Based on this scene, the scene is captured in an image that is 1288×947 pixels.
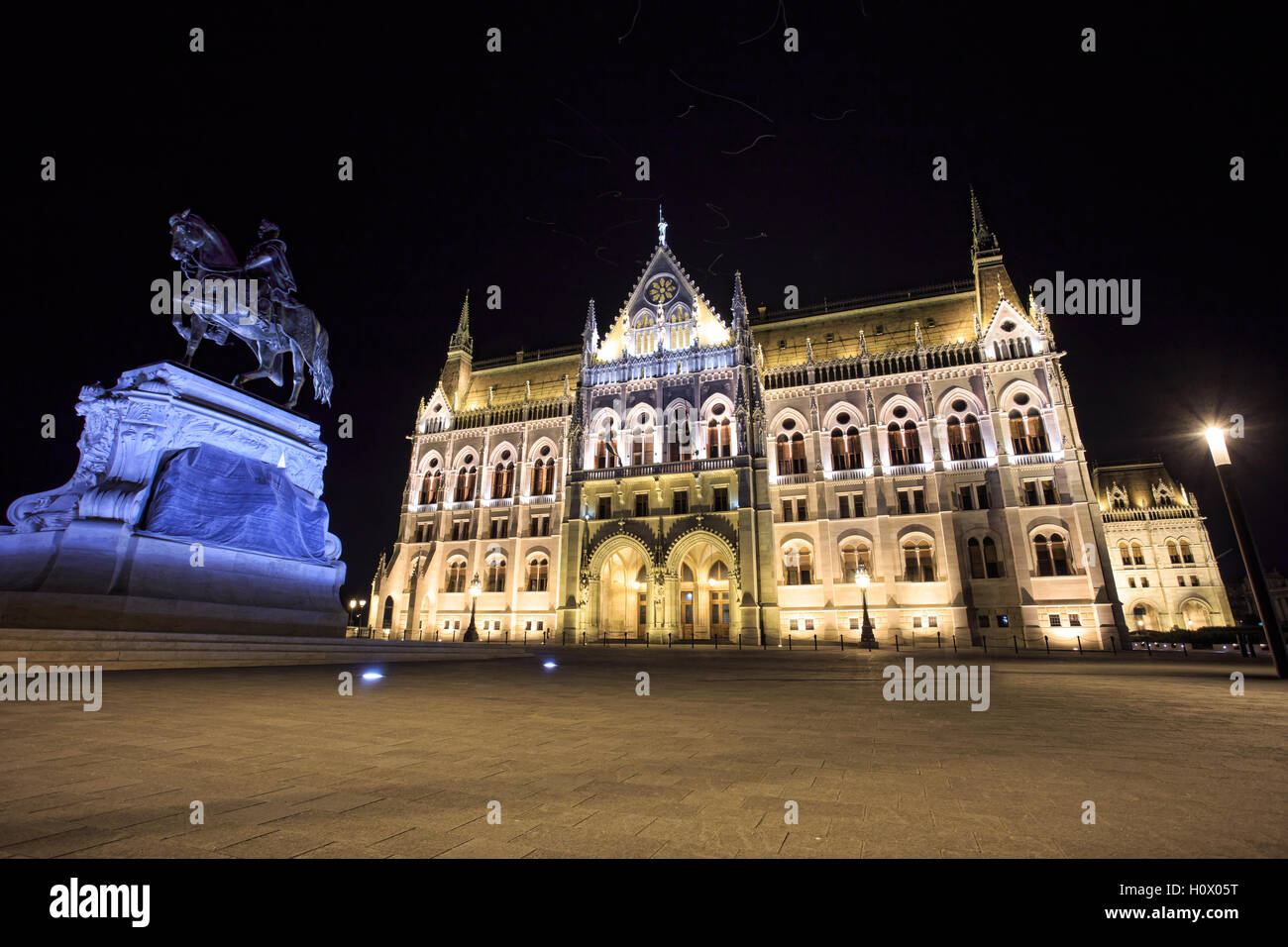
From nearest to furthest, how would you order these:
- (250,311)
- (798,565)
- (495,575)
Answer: (250,311) → (798,565) → (495,575)

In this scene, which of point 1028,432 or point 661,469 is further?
point 661,469

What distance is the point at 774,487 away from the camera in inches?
1385

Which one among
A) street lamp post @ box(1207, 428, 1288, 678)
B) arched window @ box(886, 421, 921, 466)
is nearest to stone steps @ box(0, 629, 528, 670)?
street lamp post @ box(1207, 428, 1288, 678)

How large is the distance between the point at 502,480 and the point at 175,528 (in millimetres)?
29082

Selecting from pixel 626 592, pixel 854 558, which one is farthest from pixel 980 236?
pixel 626 592

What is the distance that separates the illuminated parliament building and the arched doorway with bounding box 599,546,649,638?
0.59ft

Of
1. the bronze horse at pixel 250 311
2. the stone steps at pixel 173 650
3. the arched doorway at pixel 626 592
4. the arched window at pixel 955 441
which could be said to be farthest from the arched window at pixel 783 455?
the stone steps at pixel 173 650

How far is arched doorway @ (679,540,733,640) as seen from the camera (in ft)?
115

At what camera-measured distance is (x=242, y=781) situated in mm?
3299

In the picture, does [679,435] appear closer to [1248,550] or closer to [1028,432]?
[1028,432]

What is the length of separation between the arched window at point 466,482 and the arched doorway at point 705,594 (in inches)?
686
